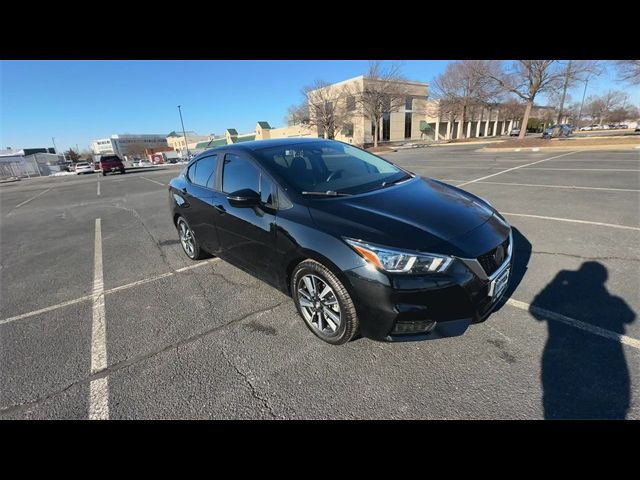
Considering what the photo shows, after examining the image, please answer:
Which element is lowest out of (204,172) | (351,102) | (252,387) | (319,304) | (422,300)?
(252,387)

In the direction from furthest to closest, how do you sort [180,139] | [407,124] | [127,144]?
[180,139] < [127,144] < [407,124]

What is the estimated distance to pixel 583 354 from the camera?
7.33ft

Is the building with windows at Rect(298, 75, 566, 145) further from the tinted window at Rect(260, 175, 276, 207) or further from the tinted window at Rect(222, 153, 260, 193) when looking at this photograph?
the tinted window at Rect(260, 175, 276, 207)

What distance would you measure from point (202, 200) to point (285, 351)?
2.27 m

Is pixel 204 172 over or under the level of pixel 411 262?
over

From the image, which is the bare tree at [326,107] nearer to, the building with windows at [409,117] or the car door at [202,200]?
the building with windows at [409,117]

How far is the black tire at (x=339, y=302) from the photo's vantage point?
230cm

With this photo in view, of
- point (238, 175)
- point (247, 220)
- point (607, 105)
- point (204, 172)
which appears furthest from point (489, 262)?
point (607, 105)

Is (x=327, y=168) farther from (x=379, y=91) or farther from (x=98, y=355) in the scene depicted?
(x=379, y=91)

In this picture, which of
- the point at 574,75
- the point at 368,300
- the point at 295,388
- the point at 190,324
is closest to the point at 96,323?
the point at 190,324

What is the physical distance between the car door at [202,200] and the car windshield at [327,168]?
96cm

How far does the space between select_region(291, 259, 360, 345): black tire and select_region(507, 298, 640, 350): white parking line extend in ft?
5.65

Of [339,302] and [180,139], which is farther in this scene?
[180,139]

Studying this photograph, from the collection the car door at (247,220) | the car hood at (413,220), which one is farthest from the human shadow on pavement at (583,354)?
the car door at (247,220)
